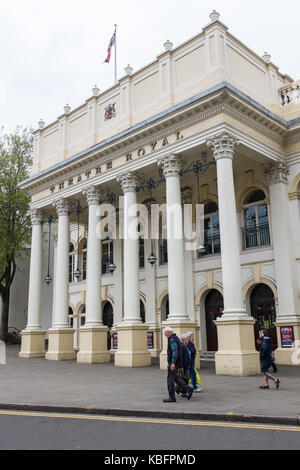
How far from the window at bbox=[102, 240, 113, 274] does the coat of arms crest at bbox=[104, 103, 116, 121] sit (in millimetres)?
8729

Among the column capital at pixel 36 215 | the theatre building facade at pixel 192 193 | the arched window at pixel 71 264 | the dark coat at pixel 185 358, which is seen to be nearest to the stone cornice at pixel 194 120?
the theatre building facade at pixel 192 193

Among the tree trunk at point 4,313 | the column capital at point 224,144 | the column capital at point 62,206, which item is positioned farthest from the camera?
the tree trunk at point 4,313

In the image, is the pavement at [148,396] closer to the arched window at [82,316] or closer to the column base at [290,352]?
the column base at [290,352]

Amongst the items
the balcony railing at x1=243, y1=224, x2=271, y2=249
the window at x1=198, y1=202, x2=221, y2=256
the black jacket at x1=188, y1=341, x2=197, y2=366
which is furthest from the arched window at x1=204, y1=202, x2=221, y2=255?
the black jacket at x1=188, y1=341, x2=197, y2=366

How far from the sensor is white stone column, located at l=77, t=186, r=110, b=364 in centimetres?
2034

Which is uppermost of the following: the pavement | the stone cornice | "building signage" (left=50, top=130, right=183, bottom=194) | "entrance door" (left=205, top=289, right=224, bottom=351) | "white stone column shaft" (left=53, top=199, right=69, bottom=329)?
the stone cornice

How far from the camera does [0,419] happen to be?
7.77 m

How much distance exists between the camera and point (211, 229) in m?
22.3

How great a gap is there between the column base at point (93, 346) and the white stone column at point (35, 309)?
14.6 feet

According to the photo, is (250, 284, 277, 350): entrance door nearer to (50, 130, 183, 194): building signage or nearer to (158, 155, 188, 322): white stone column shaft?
(158, 155, 188, 322): white stone column shaft

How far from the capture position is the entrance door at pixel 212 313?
853 inches

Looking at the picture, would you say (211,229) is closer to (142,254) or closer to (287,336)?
(142,254)
